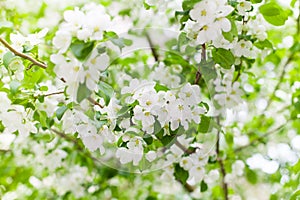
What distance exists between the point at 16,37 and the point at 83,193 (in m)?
0.91

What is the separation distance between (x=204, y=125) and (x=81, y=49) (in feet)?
1.55

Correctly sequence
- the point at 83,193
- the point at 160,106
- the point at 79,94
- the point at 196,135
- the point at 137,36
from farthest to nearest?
the point at 83,193
the point at 196,135
the point at 137,36
the point at 160,106
the point at 79,94

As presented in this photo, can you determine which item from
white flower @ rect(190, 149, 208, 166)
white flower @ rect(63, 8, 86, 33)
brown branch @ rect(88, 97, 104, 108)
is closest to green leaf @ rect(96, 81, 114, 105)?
brown branch @ rect(88, 97, 104, 108)

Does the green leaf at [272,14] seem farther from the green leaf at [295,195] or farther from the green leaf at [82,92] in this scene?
the green leaf at [82,92]

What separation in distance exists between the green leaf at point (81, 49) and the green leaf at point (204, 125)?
40 cm

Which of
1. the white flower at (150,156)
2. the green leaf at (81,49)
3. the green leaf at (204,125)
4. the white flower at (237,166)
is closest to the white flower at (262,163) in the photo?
Answer: the white flower at (237,166)

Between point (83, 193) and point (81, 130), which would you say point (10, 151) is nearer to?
point (83, 193)

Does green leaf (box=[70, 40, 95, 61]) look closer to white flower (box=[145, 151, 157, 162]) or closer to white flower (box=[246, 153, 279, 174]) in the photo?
white flower (box=[145, 151, 157, 162])

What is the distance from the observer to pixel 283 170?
1.77 metres

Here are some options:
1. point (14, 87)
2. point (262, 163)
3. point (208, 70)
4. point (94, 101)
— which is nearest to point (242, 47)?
point (208, 70)

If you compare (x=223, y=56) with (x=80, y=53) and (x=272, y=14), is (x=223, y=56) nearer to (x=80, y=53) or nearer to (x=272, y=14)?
(x=272, y=14)

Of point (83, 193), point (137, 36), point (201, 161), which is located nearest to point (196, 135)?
point (201, 161)

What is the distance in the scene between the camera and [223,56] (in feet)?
3.73

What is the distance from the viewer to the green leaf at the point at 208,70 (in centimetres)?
122
